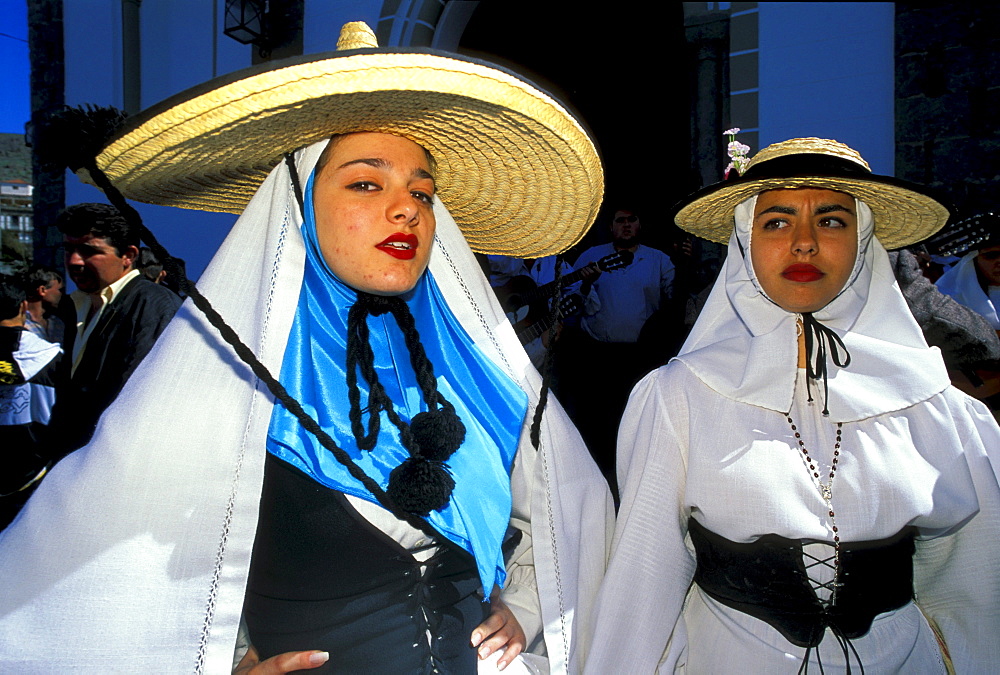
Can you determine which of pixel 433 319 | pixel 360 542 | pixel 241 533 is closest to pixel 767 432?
pixel 433 319

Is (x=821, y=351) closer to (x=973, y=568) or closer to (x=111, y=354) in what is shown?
(x=973, y=568)

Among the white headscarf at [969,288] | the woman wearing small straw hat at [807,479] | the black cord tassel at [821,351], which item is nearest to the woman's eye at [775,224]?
the woman wearing small straw hat at [807,479]

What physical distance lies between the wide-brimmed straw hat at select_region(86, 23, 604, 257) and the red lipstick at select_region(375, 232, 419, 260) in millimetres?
295

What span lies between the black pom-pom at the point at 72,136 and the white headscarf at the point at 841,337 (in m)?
1.62

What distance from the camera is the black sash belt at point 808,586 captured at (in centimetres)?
160

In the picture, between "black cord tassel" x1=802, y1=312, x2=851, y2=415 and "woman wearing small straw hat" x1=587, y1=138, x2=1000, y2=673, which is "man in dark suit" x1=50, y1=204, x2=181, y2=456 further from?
"black cord tassel" x1=802, y1=312, x2=851, y2=415

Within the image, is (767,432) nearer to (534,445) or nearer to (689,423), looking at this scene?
(689,423)

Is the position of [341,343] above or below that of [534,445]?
above

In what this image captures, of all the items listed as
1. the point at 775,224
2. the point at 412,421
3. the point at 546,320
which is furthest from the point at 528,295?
the point at 412,421

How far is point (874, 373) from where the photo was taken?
179 centimetres

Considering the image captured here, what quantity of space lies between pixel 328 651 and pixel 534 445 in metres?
0.68

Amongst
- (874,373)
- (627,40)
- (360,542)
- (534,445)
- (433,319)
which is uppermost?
(627,40)

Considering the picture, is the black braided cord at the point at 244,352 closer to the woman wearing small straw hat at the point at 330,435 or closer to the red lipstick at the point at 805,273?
the woman wearing small straw hat at the point at 330,435

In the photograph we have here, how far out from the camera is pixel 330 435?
4.57 feet
